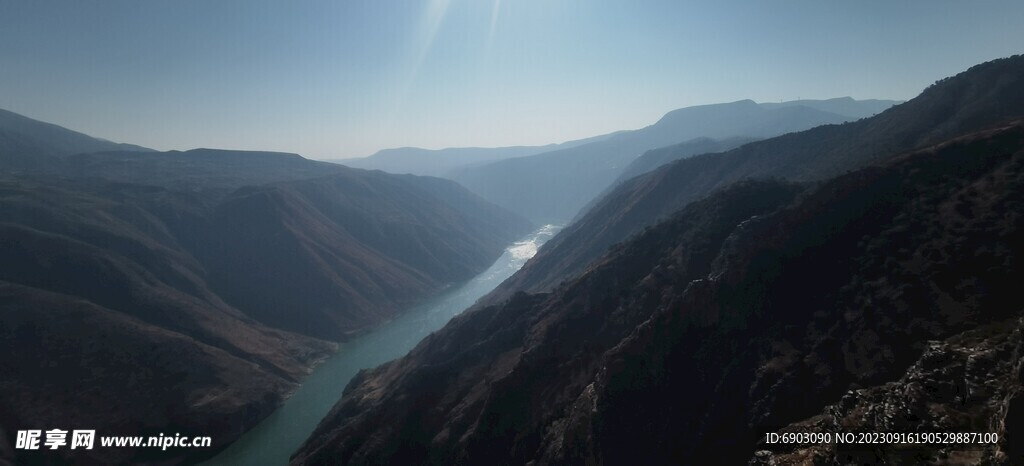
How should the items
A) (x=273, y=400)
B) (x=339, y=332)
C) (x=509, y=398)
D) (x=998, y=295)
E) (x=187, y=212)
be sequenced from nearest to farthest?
(x=998, y=295), (x=509, y=398), (x=273, y=400), (x=339, y=332), (x=187, y=212)

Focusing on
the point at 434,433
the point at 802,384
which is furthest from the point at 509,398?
the point at 802,384

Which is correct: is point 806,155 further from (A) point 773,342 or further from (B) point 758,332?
(A) point 773,342

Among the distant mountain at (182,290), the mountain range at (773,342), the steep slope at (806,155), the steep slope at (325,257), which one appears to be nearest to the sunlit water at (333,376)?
the distant mountain at (182,290)

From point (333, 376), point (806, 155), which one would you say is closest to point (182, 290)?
point (333, 376)

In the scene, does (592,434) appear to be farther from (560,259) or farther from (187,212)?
(187,212)

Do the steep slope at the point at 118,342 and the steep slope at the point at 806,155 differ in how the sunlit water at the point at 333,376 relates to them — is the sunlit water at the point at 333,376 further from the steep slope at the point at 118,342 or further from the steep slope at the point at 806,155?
the steep slope at the point at 806,155

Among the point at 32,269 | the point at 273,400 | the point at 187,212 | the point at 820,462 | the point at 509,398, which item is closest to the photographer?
the point at 820,462

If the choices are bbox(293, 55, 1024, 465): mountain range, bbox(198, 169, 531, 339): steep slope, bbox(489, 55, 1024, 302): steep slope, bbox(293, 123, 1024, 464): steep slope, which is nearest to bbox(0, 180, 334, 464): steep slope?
bbox(198, 169, 531, 339): steep slope
